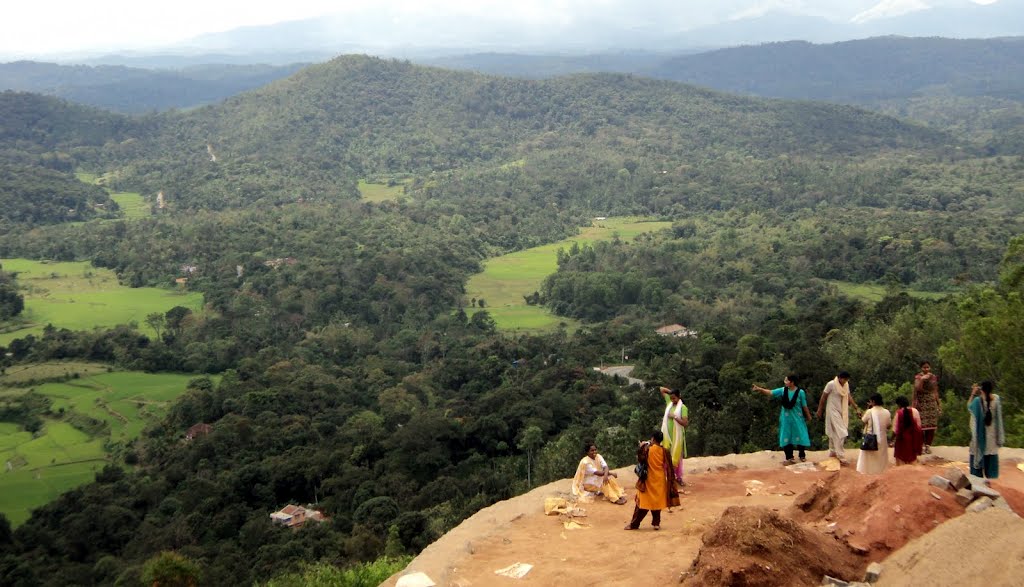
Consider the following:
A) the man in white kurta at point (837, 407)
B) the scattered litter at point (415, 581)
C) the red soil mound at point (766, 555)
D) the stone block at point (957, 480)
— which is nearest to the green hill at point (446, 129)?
the man in white kurta at point (837, 407)

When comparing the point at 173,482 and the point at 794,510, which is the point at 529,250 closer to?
the point at 173,482

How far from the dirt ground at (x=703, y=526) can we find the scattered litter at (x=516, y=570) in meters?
0.06

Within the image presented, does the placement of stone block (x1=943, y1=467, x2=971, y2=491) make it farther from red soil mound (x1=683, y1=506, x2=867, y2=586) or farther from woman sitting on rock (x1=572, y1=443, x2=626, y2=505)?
woman sitting on rock (x1=572, y1=443, x2=626, y2=505)

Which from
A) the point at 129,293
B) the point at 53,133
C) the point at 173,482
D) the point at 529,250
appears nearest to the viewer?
the point at 173,482

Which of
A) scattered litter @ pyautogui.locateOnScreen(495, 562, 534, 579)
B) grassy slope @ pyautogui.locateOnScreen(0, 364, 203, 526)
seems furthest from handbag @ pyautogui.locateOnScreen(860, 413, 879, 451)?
grassy slope @ pyautogui.locateOnScreen(0, 364, 203, 526)

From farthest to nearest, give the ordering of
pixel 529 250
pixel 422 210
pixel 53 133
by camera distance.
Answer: pixel 53 133
pixel 422 210
pixel 529 250

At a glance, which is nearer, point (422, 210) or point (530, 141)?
point (422, 210)

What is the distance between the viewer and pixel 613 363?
37.2m

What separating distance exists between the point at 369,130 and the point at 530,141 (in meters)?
18.7

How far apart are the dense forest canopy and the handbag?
6470mm

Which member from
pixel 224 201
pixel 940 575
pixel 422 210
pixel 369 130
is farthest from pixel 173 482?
pixel 369 130

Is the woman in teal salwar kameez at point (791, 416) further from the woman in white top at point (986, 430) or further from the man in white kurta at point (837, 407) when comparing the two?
the woman in white top at point (986, 430)

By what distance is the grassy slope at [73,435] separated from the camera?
2733 cm

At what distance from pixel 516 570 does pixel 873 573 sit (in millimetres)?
3083
